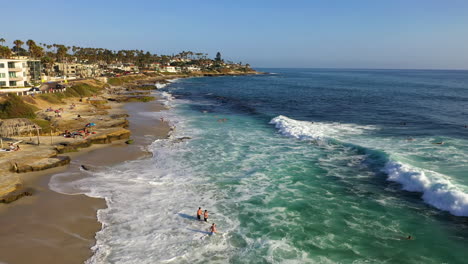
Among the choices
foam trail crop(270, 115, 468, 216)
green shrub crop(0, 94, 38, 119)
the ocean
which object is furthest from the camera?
green shrub crop(0, 94, 38, 119)

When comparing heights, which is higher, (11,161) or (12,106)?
(12,106)

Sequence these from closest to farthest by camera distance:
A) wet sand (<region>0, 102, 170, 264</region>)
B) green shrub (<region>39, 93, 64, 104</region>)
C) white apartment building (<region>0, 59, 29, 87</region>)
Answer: wet sand (<region>0, 102, 170, 264</region>) < green shrub (<region>39, 93, 64, 104</region>) < white apartment building (<region>0, 59, 29, 87</region>)

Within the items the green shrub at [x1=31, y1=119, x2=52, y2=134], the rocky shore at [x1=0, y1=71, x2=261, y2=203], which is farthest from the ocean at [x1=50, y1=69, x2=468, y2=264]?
the green shrub at [x1=31, y1=119, x2=52, y2=134]

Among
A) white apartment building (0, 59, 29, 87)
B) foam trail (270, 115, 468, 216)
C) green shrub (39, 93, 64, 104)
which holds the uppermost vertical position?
white apartment building (0, 59, 29, 87)

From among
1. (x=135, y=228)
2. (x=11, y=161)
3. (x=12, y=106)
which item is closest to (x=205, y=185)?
(x=135, y=228)

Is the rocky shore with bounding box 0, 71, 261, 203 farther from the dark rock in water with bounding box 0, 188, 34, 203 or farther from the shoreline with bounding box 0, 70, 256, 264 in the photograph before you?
the shoreline with bounding box 0, 70, 256, 264

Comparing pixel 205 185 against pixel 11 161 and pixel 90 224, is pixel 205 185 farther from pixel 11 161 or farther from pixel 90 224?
pixel 11 161

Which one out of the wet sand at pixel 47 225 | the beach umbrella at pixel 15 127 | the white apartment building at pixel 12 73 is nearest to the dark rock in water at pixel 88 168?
the wet sand at pixel 47 225
